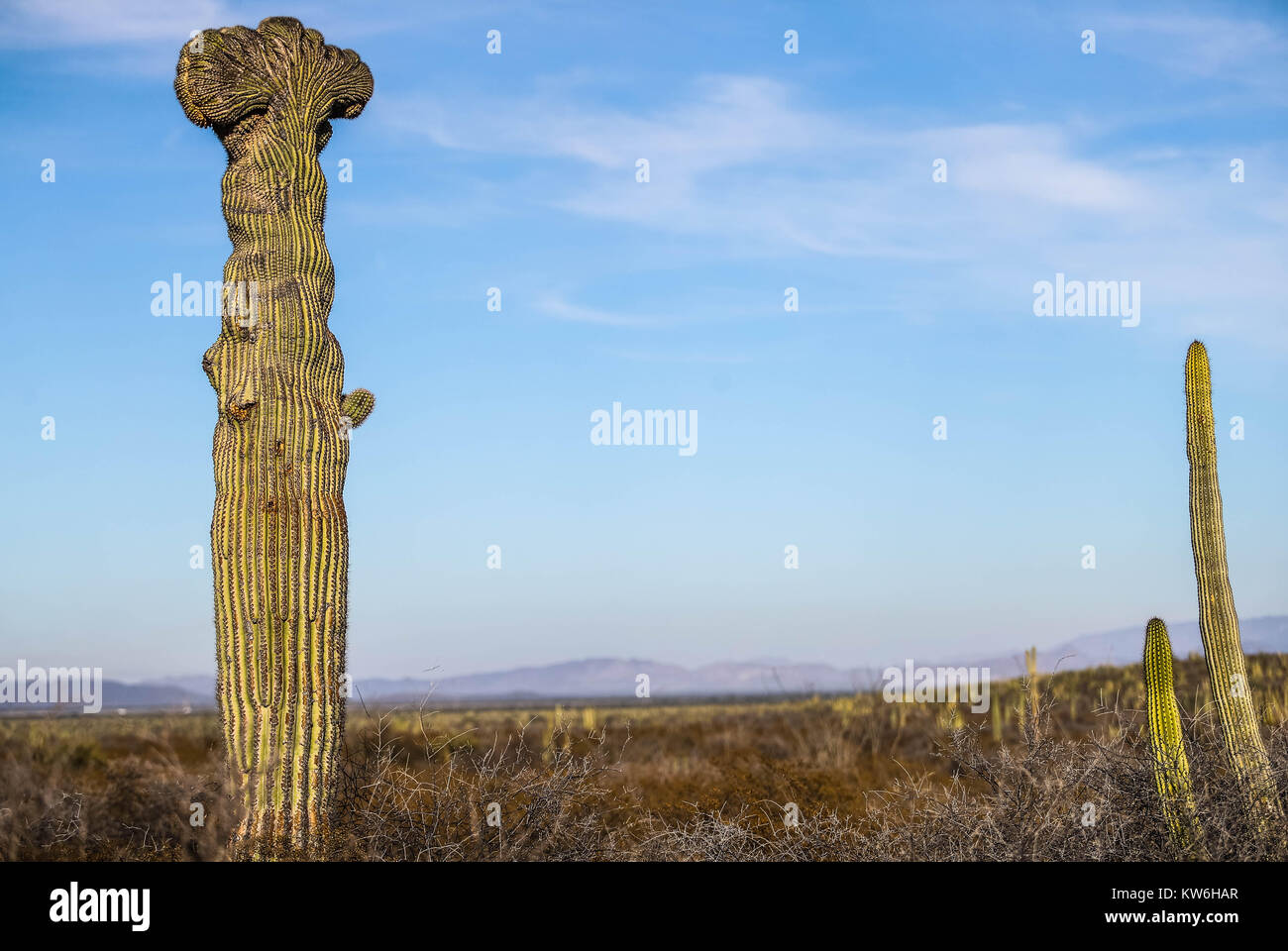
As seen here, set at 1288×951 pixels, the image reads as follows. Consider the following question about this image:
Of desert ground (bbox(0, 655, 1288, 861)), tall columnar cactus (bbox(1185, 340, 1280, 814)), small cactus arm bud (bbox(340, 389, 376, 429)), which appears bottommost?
desert ground (bbox(0, 655, 1288, 861))

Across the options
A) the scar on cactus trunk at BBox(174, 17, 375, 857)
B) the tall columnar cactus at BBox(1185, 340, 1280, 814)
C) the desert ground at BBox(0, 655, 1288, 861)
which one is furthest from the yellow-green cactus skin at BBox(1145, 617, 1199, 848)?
the scar on cactus trunk at BBox(174, 17, 375, 857)

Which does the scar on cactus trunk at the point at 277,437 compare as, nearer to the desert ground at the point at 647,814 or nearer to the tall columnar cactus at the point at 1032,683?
the desert ground at the point at 647,814

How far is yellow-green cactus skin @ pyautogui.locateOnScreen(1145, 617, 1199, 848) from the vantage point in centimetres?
721

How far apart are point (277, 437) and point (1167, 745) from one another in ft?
19.4

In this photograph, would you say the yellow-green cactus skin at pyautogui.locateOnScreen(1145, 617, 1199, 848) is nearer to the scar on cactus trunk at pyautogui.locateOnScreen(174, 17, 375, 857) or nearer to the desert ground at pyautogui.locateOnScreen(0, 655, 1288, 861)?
the desert ground at pyautogui.locateOnScreen(0, 655, 1288, 861)

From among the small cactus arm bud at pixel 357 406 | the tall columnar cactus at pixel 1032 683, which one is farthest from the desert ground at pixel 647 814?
the small cactus arm bud at pixel 357 406

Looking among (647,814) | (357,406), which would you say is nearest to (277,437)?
(357,406)

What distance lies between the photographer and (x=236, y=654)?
6277 millimetres

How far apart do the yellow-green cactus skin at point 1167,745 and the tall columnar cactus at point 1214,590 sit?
2.22ft

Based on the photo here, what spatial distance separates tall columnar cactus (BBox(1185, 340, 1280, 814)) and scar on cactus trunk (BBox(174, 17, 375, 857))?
6.08m
